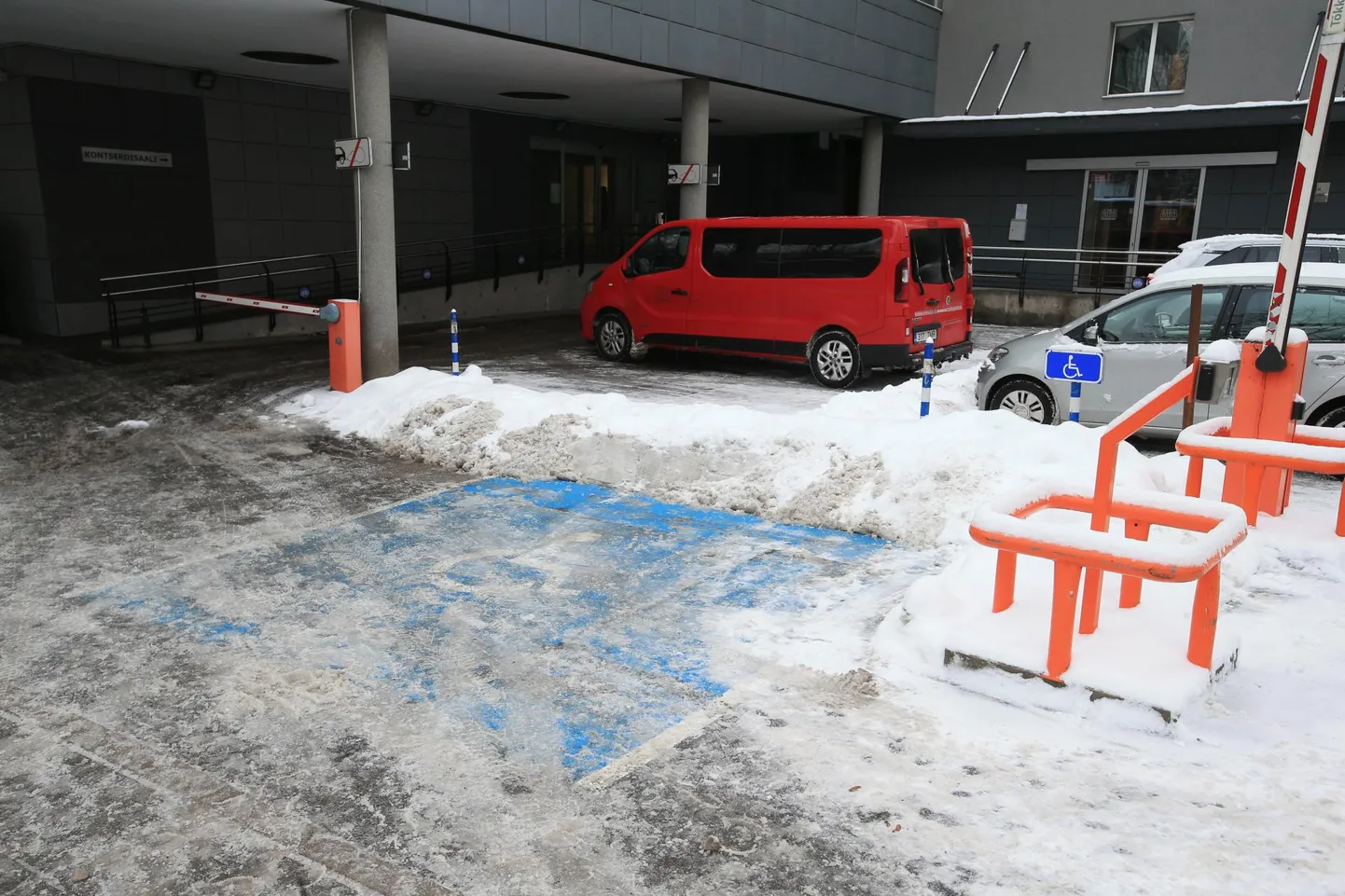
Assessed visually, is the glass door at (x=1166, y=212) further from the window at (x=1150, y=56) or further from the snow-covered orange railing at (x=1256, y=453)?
the snow-covered orange railing at (x=1256, y=453)

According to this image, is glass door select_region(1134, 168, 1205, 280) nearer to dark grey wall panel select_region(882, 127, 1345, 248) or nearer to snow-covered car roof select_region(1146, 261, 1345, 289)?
dark grey wall panel select_region(882, 127, 1345, 248)

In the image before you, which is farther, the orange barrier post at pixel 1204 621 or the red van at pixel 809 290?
the red van at pixel 809 290

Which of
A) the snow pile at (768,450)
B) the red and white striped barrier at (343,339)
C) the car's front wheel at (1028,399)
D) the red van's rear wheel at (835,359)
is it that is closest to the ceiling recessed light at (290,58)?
the red and white striped barrier at (343,339)

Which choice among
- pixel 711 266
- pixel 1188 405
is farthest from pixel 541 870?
pixel 711 266

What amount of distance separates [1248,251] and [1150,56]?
956 cm

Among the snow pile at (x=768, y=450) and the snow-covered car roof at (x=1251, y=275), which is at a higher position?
the snow-covered car roof at (x=1251, y=275)

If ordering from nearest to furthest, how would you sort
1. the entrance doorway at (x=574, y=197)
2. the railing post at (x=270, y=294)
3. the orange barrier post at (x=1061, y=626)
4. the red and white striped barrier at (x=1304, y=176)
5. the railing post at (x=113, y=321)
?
the orange barrier post at (x=1061, y=626) → the red and white striped barrier at (x=1304, y=176) → the railing post at (x=113, y=321) → the railing post at (x=270, y=294) → the entrance doorway at (x=574, y=197)

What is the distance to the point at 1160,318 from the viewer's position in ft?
31.2

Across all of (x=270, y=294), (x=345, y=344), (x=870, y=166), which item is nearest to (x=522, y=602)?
(x=345, y=344)

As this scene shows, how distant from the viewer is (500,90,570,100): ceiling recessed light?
1886 centimetres

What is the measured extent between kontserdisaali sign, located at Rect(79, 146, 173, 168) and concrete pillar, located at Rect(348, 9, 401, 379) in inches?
265

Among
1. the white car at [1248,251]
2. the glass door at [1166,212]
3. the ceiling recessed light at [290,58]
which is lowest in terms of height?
the white car at [1248,251]

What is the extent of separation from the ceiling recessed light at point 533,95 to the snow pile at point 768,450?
9.87 m

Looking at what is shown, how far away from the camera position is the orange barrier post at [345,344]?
1169 cm
